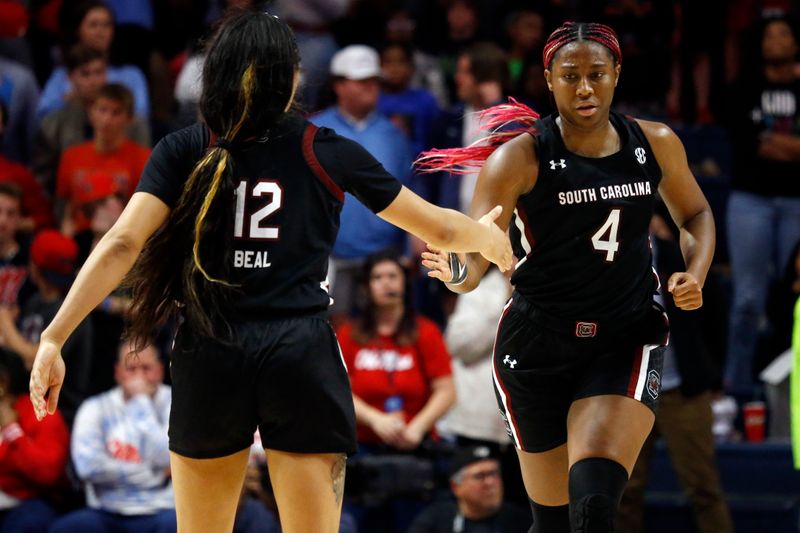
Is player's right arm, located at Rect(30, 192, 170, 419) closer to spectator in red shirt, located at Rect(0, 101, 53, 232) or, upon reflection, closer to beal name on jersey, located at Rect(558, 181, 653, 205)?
beal name on jersey, located at Rect(558, 181, 653, 205)

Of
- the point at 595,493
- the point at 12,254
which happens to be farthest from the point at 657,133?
the point at 12,254

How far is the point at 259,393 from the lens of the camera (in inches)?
156

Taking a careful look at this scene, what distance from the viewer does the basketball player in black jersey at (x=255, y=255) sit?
3.95 metres

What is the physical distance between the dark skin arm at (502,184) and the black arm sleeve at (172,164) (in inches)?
41.8

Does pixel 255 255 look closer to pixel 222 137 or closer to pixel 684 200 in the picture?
pixel 222 137

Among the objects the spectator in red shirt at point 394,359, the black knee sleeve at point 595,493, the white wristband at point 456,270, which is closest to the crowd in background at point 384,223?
the spectator in red shirt at point 394,359

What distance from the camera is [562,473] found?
4.74 m

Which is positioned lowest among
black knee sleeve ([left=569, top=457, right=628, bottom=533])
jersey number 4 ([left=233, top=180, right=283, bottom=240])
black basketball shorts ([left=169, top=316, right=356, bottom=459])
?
black knee sleeve ([left=569, top=457, right=628, bottom=533])

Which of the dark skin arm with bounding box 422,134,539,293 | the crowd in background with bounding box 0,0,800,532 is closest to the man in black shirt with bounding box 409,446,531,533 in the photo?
the crowd in background with bounding box 0,0,800,532

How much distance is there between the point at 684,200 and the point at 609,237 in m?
0.42

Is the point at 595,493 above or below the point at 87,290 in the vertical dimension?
below

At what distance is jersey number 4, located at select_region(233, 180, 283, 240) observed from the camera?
3945 mm

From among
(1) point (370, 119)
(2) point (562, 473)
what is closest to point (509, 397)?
(2) point (562, 473)

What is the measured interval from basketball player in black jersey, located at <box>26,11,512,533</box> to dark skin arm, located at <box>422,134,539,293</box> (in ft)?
1.86
